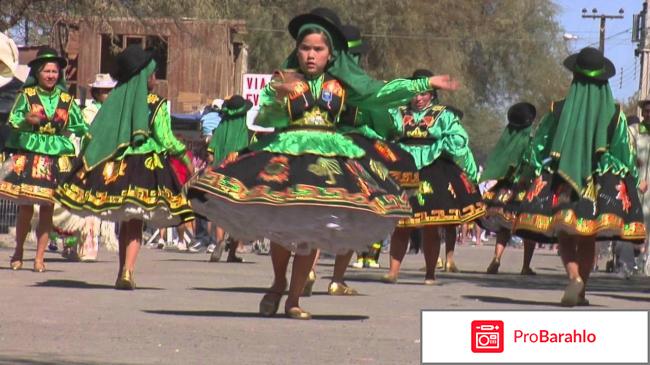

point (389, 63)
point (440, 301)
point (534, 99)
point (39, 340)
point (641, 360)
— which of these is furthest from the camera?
point (534, 99)

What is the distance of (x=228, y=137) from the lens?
22.5m

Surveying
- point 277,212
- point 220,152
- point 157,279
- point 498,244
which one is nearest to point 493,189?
point 498,244

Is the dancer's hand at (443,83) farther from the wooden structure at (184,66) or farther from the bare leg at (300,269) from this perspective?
the wooden structure at (184,66)

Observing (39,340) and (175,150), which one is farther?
(175,150)

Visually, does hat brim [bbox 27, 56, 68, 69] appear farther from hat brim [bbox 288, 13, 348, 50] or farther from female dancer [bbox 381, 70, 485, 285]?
hat brim [bbox 288, 13, 348, 50]

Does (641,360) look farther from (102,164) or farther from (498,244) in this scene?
(498,244)

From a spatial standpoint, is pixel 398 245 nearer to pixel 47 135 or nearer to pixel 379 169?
pixel 47 135

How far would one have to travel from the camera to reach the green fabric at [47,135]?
17281 millimetres

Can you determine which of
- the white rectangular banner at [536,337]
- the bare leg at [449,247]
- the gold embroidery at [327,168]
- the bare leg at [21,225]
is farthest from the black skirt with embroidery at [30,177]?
the white rectangular banner at [536,337]

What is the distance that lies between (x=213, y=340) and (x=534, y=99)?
193ft

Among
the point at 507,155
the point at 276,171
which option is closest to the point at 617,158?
the point at 276,171

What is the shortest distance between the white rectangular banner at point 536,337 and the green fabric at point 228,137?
13.8 m

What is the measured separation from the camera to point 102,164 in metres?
14.9

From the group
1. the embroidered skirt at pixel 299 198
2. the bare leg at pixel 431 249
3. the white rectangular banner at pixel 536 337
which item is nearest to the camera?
the white rectangular banner at pixel 536 337
